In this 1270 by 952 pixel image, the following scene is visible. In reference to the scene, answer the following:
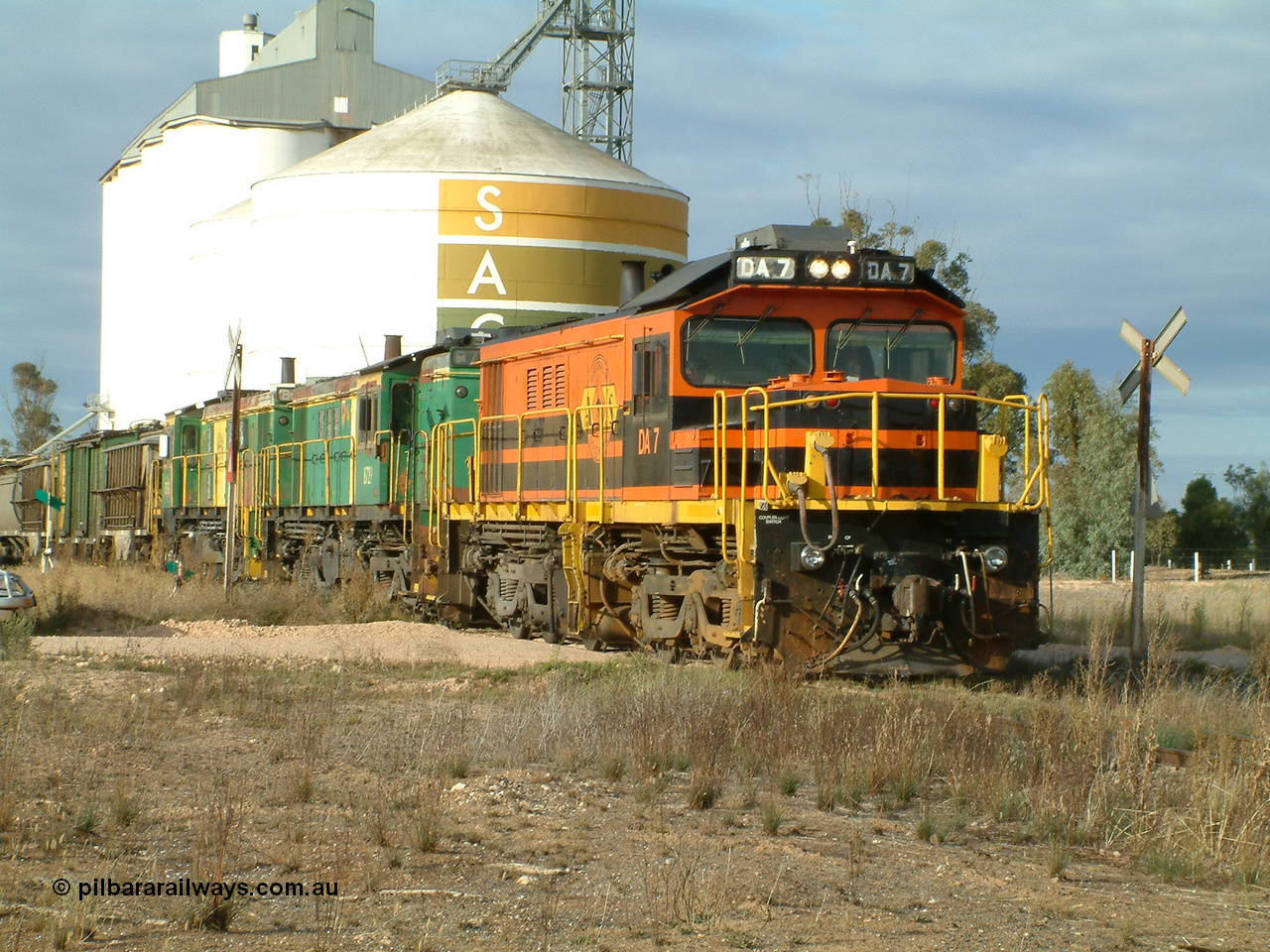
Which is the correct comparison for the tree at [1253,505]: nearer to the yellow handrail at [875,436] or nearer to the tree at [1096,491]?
the tree at [1096,491]

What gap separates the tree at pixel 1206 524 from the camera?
2117 inches

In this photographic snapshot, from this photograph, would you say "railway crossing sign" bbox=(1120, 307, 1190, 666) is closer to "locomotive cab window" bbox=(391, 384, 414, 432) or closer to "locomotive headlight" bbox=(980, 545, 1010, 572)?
"locomotive headlight" bbox=(980, 545, 1010, 572)

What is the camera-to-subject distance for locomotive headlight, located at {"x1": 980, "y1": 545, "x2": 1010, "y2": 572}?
11.9 m

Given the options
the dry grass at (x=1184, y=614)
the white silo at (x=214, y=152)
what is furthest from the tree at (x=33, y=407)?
the dry grass at (x=1184, y=614)

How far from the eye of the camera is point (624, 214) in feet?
153

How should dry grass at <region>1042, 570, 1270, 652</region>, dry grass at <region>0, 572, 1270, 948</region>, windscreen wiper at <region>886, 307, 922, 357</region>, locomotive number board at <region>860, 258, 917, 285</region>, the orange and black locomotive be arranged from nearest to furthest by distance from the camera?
dry grass at <region>0, 572, 1270, 948</region> → the orange and black locomotive → locomotive number board at <region>860, 258, 917, 285</region> → windscreen wiper at <region>886, 307, 922, 357</region> → dry grass at <region>1042, 570, 1270, 652</region>

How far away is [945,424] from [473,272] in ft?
113

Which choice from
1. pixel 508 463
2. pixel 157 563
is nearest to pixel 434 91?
pixel 157 563

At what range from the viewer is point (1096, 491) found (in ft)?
148

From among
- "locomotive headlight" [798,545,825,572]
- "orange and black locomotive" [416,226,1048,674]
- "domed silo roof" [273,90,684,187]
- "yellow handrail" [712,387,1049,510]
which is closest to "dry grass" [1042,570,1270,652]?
"yellow handrail" [712,387,1049,510]

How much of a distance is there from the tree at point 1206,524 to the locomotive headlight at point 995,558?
4386 cm

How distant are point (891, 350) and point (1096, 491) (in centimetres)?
3467

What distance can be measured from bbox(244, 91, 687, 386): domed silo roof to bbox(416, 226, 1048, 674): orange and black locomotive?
1171 inches

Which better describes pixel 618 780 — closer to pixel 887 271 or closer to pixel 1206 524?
pixel 887 271
